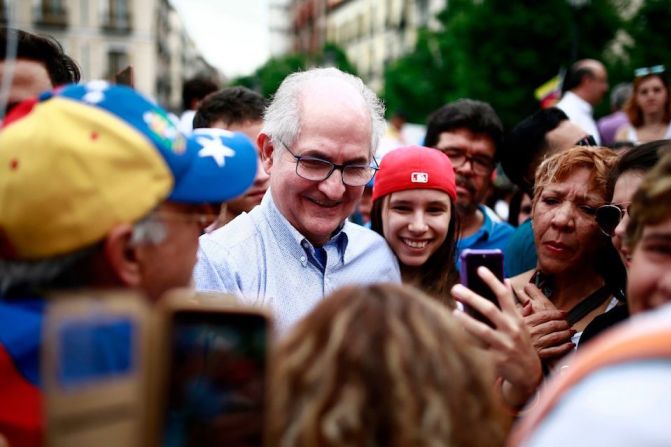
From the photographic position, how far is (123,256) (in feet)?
4.89

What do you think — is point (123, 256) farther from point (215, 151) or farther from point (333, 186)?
point (333, 186)

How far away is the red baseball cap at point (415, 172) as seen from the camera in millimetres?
3316

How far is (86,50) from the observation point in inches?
1951

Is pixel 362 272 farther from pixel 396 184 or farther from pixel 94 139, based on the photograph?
pixel 94 139

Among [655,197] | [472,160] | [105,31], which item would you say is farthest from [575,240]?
[105,31]

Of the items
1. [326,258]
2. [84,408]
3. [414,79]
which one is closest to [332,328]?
A: [84,408]

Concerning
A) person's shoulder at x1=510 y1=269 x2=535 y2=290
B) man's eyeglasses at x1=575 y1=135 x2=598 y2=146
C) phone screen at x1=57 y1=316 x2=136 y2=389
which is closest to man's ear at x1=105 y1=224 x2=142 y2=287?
phone screen at x1=57 y1=316 x2=136 y2=389

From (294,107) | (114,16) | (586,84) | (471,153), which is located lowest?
(471,153)

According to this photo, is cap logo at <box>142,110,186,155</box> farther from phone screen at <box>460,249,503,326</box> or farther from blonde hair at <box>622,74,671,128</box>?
blonde hair at <box>622,74,671,128</box>

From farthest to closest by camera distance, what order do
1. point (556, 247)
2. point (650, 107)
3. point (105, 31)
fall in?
point (105, 31) → point (650, 107) → point (556, 247)

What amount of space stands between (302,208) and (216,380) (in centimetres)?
174

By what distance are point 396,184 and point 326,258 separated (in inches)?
26.4

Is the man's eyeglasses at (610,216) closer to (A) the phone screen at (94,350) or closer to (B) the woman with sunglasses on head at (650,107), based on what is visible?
(A) the phone screen at (94,350)

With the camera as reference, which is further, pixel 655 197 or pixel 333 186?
pixel 333 186
